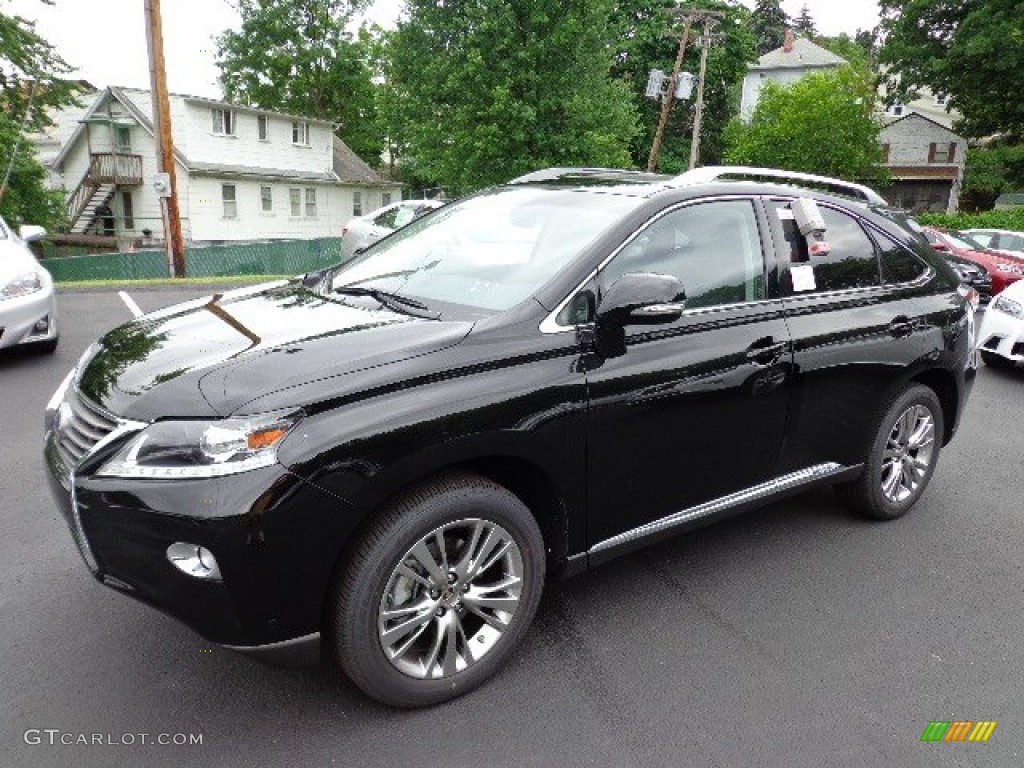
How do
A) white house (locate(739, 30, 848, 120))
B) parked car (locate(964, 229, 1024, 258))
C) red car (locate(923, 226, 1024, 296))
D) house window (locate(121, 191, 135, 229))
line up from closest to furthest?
red car (locate(923, 226, 1024, 296)), parked car (locate(964, 229, 1024, 258)), house window (locate(121, 191, 135, 229)), white house (locate(739, 30, 848, 120))

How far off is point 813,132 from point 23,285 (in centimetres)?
3843

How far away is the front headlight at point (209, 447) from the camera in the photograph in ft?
7.29

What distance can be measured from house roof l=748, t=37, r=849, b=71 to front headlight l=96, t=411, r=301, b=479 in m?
62.7

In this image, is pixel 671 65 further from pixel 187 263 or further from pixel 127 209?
pixel 187 263

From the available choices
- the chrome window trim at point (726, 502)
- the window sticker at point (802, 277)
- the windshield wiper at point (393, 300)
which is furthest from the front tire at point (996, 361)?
the windshield wiper at point (393, 300)

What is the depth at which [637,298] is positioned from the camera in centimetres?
271

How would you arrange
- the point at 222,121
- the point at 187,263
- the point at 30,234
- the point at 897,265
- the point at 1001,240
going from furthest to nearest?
the point at 222,121 < the point at 187,263 < the point at 1001,240 < the point at 30,234 < the point at 897,265

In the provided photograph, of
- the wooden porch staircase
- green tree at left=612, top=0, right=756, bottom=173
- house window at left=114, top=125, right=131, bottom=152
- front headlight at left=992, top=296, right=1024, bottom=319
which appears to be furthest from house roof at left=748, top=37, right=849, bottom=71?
front headlight at left=992, top=296, right=1024, bottom=319

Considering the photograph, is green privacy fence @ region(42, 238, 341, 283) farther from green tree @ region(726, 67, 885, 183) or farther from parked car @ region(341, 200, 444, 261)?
green tree @ region(726, 67, 885, 183)

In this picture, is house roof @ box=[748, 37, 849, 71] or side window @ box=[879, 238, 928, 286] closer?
side window @ box=[879, 238, 928, 286]

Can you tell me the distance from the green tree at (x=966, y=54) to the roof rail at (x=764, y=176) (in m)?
33.0

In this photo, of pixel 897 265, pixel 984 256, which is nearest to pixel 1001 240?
pixel 984 256

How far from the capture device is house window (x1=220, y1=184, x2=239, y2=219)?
3372 centimetres

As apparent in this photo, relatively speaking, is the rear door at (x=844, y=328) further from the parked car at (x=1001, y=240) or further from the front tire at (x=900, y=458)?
the parked car at (x=1001, y=240)
